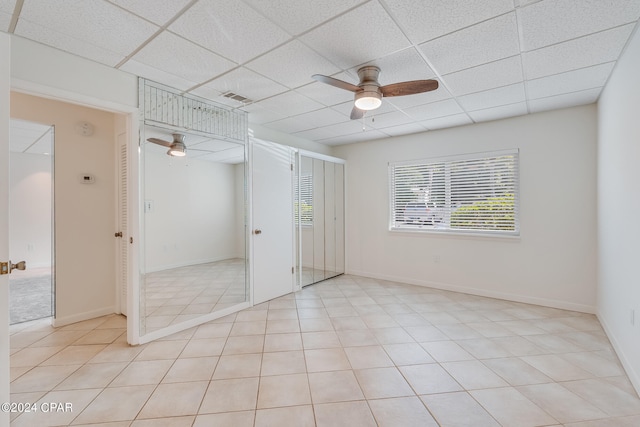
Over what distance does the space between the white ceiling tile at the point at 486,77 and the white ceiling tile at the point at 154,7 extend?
2.29m

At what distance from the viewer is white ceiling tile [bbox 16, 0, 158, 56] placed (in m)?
1.75

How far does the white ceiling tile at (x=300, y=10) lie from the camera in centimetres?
174

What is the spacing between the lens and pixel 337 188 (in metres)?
5.51

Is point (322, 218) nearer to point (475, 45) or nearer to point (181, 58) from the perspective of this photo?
point (181, 58)

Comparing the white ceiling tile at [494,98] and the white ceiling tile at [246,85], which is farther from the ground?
the white ceiling tile at [246,85]

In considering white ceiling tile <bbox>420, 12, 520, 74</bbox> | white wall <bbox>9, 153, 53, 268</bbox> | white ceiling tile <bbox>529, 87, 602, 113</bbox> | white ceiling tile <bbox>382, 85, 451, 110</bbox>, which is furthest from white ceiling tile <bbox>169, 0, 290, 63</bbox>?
white wall <bbox>9, 153, 53, 268</bbox>

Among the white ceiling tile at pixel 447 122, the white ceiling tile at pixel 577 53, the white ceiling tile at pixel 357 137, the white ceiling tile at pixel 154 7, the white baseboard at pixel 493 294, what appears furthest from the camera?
the white ceiling tile at pixel 357 137

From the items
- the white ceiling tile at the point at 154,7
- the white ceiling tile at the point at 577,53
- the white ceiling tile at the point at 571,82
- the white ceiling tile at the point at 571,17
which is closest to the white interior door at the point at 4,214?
the white ceiling tile at the point at 154,7

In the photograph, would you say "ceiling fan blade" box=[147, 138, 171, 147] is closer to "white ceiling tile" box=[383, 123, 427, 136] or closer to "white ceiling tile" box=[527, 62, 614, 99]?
"white ceiling tile" box=[383, 123, 427, 136]

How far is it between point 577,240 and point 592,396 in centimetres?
223

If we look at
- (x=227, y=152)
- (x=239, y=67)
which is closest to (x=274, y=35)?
(x=239, y=67)

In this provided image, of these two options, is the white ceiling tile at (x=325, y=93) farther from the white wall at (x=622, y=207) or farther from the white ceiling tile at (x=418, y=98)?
the white wall at (x=622, y=207)

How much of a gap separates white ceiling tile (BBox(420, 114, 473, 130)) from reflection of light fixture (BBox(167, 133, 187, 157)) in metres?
3.22

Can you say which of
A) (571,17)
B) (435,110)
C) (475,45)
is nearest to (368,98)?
(475,45)
